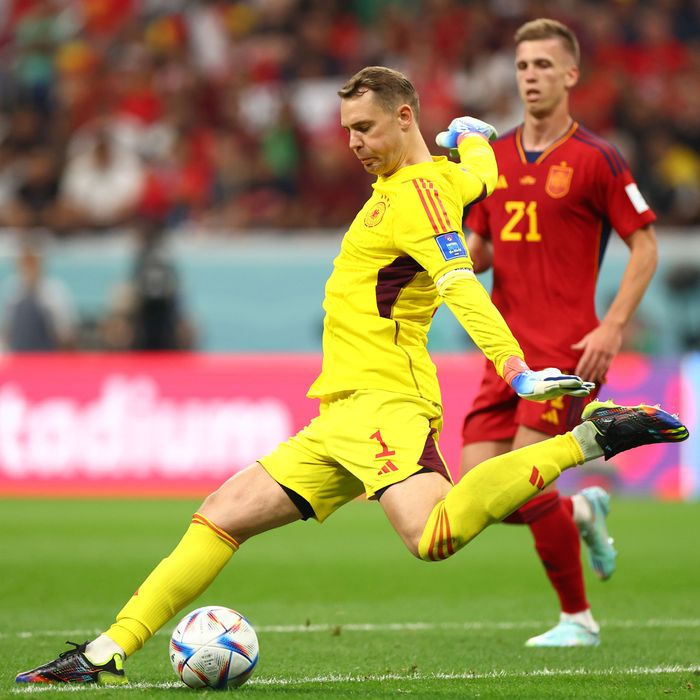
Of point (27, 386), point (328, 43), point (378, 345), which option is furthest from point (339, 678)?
point (328, 43)

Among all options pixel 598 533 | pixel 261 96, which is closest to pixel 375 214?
pixel 598 533

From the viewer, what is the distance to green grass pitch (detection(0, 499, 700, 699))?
5.65m

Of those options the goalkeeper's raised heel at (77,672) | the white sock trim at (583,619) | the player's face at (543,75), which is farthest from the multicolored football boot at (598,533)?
the goalkeeper's raised heel at (77,672)

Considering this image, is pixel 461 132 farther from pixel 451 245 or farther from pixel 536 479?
pixel 536 479

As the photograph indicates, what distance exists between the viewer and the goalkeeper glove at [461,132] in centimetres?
601

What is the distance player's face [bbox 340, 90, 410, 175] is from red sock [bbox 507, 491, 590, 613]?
2.18 meters

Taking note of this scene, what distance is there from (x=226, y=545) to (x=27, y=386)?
31.8ft

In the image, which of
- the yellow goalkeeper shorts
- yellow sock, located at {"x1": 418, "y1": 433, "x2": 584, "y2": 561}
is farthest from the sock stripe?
yellow sock, located at {"x1": 418, "y1": 433, "x2": 584, "y2": 561}

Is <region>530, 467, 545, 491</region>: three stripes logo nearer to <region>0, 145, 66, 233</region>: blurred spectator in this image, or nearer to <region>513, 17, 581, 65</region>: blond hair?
<region>513, 17, 581, 65</region>: blond hair

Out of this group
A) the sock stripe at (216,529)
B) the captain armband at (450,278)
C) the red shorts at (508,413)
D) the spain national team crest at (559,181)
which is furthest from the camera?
the spain national team crest at (559,181)

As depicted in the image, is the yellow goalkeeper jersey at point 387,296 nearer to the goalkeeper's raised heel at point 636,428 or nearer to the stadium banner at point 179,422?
the goalkeeper's raised heel at point 636,428

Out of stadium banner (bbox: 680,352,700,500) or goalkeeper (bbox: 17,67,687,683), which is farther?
stadium banner (bbox: 680,352,700,500)

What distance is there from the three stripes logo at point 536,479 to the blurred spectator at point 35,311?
11.1m

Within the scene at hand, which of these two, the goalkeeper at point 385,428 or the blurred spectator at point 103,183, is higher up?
the blurred spectator at point 103,183
